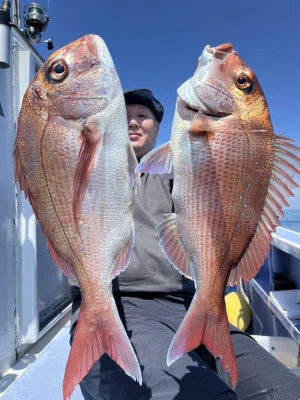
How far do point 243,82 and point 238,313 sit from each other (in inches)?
126

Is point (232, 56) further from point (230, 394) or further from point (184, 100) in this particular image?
point (230, 394)

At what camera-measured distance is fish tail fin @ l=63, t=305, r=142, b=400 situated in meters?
1.23

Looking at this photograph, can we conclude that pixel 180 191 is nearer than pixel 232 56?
Yes

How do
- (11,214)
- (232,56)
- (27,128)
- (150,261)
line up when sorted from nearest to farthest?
1. (27,128)
2. (232,56)
3. (150,261)
4. (11,214)

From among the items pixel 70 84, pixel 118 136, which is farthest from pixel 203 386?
pixel 70 84

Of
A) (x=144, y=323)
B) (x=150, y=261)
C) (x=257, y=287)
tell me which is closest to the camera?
(x=144, y=323)

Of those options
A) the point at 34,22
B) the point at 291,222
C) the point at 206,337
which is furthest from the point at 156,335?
the point at 291,222

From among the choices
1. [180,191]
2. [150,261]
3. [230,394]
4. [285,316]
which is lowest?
[285,316]

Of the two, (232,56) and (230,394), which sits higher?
(232,56)

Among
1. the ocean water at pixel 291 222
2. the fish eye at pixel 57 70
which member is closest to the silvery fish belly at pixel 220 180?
the fish eye at pixel 57 70

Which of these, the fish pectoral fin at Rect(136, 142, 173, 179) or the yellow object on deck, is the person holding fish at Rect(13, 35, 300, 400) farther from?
the yellow object on deck

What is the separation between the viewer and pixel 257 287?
4.26m

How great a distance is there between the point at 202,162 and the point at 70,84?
26.5 inches

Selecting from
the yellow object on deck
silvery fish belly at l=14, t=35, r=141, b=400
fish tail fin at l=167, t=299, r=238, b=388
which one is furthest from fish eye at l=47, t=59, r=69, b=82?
the yellow object on deck
